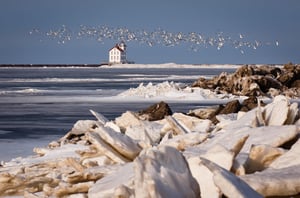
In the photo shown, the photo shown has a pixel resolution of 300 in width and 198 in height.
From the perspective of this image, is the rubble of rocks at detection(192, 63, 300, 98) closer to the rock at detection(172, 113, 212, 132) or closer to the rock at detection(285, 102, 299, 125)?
the rock at detection(172, 113, 212, 132)

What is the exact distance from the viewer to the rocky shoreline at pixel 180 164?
3203 mm

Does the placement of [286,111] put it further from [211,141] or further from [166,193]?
[166,193]

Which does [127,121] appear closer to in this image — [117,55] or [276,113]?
[276,113]

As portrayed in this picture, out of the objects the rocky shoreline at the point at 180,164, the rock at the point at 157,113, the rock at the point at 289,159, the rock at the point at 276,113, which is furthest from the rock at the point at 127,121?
the rock at the point at 289,159

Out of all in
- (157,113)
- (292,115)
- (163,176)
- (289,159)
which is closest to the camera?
(163,176)

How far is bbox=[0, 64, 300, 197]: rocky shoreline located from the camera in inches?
126

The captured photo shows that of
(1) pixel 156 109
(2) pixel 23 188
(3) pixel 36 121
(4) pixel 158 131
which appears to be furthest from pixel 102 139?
(3) pixel 36 121

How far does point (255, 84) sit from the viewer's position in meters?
20.9

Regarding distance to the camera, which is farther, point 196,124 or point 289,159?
point 196,124

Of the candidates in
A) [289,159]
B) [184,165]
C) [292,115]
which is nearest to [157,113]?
[292,115]

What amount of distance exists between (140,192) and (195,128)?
3035 millimetres

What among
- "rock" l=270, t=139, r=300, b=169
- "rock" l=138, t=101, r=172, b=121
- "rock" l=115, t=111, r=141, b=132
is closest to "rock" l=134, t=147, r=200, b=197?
"rock" l=270, t=139, r=300, b=169

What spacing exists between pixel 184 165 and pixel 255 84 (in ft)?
58.4

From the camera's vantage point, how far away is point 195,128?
6023mm
